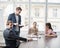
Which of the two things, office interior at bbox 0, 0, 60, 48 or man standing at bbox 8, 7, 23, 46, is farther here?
office interior at bbox 0, 0, 60, 48

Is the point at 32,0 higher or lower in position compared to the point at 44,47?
higher

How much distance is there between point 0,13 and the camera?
360 inches

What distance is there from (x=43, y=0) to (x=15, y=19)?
11.6 feet

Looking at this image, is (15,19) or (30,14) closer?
(15,19)

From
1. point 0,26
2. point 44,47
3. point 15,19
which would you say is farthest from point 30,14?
point 44,47

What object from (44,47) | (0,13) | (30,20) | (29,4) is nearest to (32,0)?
(29,4)

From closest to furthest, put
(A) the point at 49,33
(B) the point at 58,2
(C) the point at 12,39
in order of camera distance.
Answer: (C) the point at 12,39, (A) the point at 49,33, (B) the point at 58,2

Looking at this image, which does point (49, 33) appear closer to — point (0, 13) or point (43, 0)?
point (43, 0)

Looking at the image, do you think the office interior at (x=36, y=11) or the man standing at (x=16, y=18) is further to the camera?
the office interior at (x=36, y=11)

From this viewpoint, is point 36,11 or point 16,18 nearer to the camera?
point 16,18

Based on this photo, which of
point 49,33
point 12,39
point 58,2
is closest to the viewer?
point 12,39

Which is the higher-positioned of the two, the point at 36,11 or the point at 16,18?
the point at 36,11

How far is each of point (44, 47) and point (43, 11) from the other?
5.53 metres

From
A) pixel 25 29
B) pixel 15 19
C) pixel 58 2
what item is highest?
pixel 58 2
